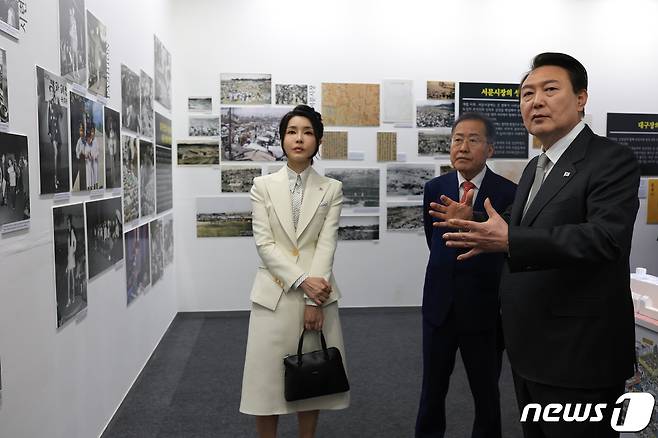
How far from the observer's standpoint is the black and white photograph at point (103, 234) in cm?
299

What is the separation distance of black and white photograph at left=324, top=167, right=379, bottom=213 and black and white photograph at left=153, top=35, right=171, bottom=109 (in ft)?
6.08

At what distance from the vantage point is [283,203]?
2588 mm

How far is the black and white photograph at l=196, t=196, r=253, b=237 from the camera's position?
232 inches

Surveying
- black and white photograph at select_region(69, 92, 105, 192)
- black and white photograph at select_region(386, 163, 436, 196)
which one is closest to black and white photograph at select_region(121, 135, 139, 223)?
black and white photograph at select_region(69, 92, 105, 192)

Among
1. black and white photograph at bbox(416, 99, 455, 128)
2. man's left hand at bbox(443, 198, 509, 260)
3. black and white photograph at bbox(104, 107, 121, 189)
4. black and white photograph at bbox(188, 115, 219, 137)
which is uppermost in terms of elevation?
black and white photograph at bbox(416, 99, 455, 128)

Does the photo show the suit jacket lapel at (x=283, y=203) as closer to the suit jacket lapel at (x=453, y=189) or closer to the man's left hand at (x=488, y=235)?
the suit jacket lapel at (x=453, y=189)

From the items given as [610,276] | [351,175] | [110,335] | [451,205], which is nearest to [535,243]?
[610,276]

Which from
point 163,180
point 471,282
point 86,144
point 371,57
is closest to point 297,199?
point 471,282

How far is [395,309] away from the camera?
6.18m

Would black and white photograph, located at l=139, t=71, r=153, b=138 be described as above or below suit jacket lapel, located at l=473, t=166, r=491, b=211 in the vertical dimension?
above

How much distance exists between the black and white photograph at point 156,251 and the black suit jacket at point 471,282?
276 cm

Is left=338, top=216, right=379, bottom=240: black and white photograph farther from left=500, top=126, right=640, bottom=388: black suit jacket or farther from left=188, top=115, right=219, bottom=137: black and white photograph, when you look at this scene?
left=500, top=126, right=640, bottom=388: black suit jacket

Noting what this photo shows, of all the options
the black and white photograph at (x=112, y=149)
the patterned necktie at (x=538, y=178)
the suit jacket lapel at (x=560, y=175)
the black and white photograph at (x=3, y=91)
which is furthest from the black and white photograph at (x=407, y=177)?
the black and white photograph at (x=3, y=91)

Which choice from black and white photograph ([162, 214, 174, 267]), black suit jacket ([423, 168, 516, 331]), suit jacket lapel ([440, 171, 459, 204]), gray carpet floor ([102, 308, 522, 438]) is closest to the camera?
black suit jacket ([423, 168, 516, 331])
